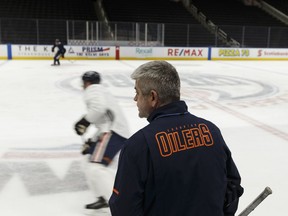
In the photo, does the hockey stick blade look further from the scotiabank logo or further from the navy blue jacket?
the scotiabank logo

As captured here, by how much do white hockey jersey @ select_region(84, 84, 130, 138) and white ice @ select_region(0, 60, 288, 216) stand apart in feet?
2.50

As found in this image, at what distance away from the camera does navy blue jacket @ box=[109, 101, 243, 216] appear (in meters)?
1.23

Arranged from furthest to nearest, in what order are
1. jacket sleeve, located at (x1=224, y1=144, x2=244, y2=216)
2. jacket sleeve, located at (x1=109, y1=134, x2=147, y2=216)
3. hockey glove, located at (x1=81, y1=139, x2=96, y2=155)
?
1. hockey glove, located at (x1=81, y1=139, x2=96, y2=155)
2. jacket sleeve, located at (x1=224, y1=144, x2=244, y2=216)
3. jacket sleeve, located at (x1=109, y1=134, x2=147, y2=216)

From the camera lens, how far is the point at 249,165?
409 cm

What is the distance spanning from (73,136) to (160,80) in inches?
156

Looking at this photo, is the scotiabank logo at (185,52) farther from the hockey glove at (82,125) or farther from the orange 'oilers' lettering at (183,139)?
the orange 'oilers' lettering at (183,139)

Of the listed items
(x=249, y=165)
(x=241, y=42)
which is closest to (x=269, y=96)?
(x=249, y=165)

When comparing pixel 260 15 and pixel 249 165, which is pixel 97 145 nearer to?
pixel 249 165

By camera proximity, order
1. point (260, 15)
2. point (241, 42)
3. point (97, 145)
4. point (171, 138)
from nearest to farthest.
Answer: point (171, 138)
point (97, 145)
point (241, 42)
point (260, 15)

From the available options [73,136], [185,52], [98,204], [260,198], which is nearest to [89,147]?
[98,204]

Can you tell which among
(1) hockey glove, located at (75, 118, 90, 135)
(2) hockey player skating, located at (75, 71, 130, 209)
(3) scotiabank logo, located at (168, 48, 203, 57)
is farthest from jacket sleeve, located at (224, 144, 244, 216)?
(3) scotiabank logo, located at (168, 48, 203, 57)

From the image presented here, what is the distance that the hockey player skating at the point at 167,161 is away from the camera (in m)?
1.23

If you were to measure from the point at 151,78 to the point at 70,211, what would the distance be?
2.02 meters

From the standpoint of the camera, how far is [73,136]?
5.07 meters
